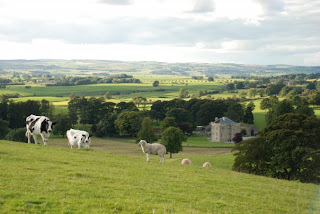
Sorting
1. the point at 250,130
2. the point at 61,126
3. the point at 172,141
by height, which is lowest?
the point at 250,130

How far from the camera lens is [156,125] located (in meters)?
116

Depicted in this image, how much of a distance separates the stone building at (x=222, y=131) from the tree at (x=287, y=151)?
59704mm

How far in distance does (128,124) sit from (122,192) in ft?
270

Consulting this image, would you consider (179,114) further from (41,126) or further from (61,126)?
(41,126)

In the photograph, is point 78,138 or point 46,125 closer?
point 46,125

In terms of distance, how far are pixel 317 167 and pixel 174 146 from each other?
37510 mm

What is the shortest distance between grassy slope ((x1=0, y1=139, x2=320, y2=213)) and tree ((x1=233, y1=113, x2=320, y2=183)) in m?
12.9

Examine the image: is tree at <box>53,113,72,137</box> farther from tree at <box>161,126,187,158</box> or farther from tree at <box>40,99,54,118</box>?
tree at <box>161,126,187,158</box>

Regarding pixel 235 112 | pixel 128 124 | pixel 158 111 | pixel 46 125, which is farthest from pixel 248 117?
pixel 46 125

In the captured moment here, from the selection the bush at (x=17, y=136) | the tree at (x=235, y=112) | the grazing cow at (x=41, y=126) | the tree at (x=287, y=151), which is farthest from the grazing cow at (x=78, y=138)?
the tree at (x=235, y=112)

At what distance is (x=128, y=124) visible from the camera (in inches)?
3792

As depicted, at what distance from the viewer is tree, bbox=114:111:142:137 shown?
96019 mm

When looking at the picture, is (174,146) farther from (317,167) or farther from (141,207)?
(141,207)

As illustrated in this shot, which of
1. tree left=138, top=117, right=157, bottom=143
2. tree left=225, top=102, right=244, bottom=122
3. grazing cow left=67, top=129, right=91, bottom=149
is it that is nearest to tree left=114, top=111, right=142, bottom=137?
tree left=138, top=117, right=157, bottom=143
